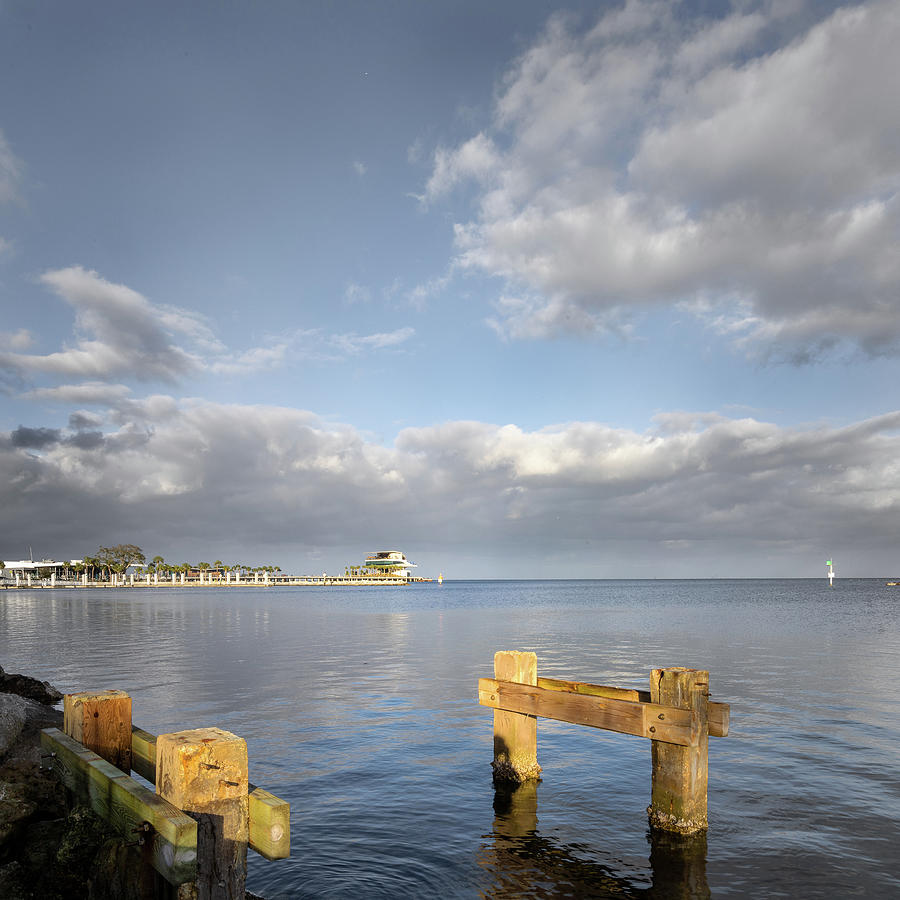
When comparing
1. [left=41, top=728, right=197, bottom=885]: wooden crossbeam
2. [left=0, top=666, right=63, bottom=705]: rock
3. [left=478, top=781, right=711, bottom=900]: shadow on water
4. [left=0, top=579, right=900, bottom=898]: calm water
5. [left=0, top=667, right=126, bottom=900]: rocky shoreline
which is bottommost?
[left=0, top=579, right=900, bottom=898]: calm water

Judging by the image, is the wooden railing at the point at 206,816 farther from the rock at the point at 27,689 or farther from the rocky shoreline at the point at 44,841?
the rock at the point at 27,689

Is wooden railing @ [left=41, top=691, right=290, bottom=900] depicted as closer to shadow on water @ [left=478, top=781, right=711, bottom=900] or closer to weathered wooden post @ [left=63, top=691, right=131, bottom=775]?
weathered wooden post @ [left=63, top=691, right=131, bottom=775]

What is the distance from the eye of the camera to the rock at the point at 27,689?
16.4m

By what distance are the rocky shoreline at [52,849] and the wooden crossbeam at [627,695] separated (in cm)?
667

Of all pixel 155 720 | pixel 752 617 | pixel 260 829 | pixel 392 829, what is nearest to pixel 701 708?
pixel 392 829

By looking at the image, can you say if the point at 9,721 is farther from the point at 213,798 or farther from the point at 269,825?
the point at 269,825

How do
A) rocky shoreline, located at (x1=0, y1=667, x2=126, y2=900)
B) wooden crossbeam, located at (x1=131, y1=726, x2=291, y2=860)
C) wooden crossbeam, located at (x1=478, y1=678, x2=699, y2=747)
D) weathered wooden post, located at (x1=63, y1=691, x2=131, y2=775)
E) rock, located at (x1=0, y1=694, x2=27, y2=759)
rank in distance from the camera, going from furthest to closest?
rock, located at (x1=0, y1=694, x2=27, y2=759), wooden crossbeam, located at (x1=478, y1=678, x2=699, y2=747), weathered wooden post, located at (x1=63, y1=691, x2=131, y2=775), rocky shoreline, located at (x1=0, y1=667, x2=126, y2=900), wooden crossbeam, located at (x1=131, y1=726, x2=291, y2=860)

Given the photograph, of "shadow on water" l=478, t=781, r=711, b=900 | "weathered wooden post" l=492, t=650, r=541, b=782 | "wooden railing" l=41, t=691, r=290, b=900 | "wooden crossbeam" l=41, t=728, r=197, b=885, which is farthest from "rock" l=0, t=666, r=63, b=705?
"wooden railing" l=41, t=691, r=290, b=900

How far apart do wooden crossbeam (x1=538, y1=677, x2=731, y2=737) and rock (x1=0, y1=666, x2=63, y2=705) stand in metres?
12.1

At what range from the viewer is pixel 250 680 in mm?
26594

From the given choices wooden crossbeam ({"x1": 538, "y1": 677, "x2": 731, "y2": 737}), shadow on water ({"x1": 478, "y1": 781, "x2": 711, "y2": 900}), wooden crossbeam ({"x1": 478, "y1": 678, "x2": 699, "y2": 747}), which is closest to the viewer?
shadow on water ({"x1": 478, "y1": 781, "x2": 711, "y2": 900})

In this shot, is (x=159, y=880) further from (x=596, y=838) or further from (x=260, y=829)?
(x=596, y=838)

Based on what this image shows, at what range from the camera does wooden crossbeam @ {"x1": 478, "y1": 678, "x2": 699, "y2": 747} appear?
30.0 ft

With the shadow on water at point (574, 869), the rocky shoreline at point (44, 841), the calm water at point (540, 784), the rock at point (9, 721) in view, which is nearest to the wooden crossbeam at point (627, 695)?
the shadow on water at point (574, 869)
